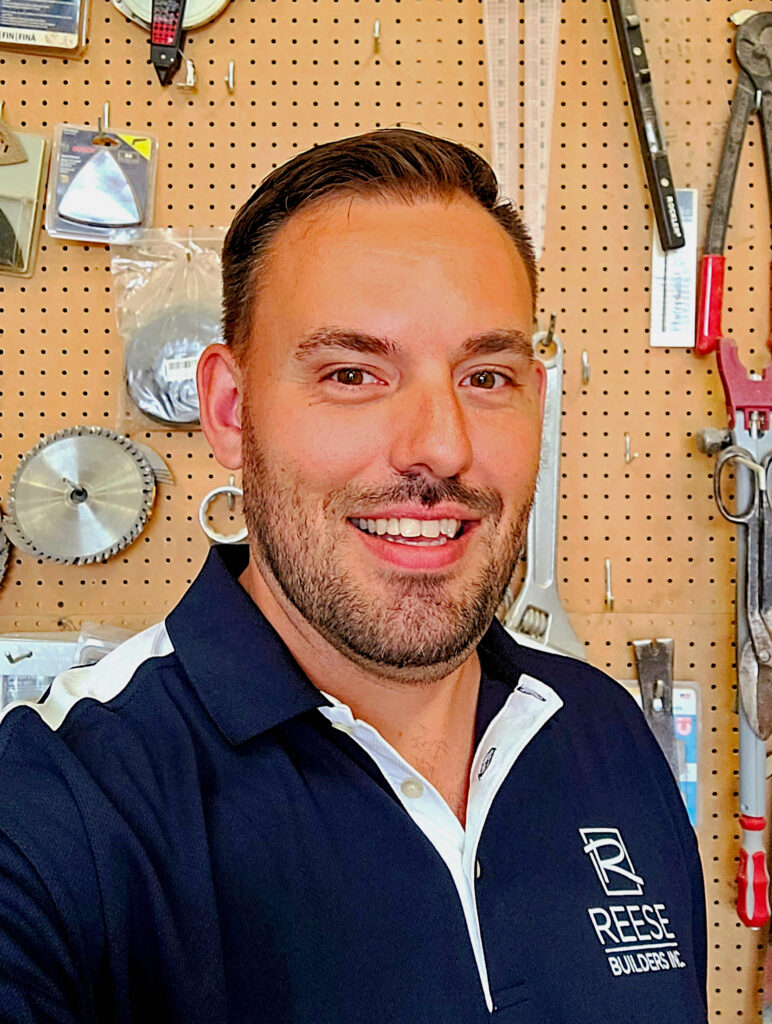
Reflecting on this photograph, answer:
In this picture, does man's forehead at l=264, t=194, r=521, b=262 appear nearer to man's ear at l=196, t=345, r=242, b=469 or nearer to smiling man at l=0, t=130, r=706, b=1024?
smiling man at l=0, t=130, r=706, b=1024

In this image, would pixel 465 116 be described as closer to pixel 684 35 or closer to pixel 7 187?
pixel 684 35

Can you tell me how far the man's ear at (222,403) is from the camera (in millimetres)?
864

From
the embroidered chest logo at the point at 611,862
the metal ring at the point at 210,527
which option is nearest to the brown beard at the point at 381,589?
the embroidered chest logo at the point at 611,862

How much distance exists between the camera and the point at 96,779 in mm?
628

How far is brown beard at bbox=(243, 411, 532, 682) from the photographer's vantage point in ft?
2.43

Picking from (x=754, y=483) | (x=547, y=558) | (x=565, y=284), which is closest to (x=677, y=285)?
(x=565, y=284)

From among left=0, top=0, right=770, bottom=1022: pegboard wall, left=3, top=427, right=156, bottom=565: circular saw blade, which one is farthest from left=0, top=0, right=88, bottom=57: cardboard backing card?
left=3, top=427, right=156, bottom=565: circular saw blade

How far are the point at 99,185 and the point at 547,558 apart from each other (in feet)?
2.62

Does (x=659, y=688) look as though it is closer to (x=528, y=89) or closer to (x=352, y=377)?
(x=352, y=377)

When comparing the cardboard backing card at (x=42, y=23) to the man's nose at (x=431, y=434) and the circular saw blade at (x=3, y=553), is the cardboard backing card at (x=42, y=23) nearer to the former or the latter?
the circular saw blade at (x=3, y=553)

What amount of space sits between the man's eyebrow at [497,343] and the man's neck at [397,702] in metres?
0.28

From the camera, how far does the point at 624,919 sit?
2.59 ft

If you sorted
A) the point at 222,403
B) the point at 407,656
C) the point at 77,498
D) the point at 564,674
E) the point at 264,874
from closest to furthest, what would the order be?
the point at 264,874
the point at 407,656
the point at 222,403
the point at 564,674
the point at 77,498

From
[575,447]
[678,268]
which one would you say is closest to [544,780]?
[575,447]
